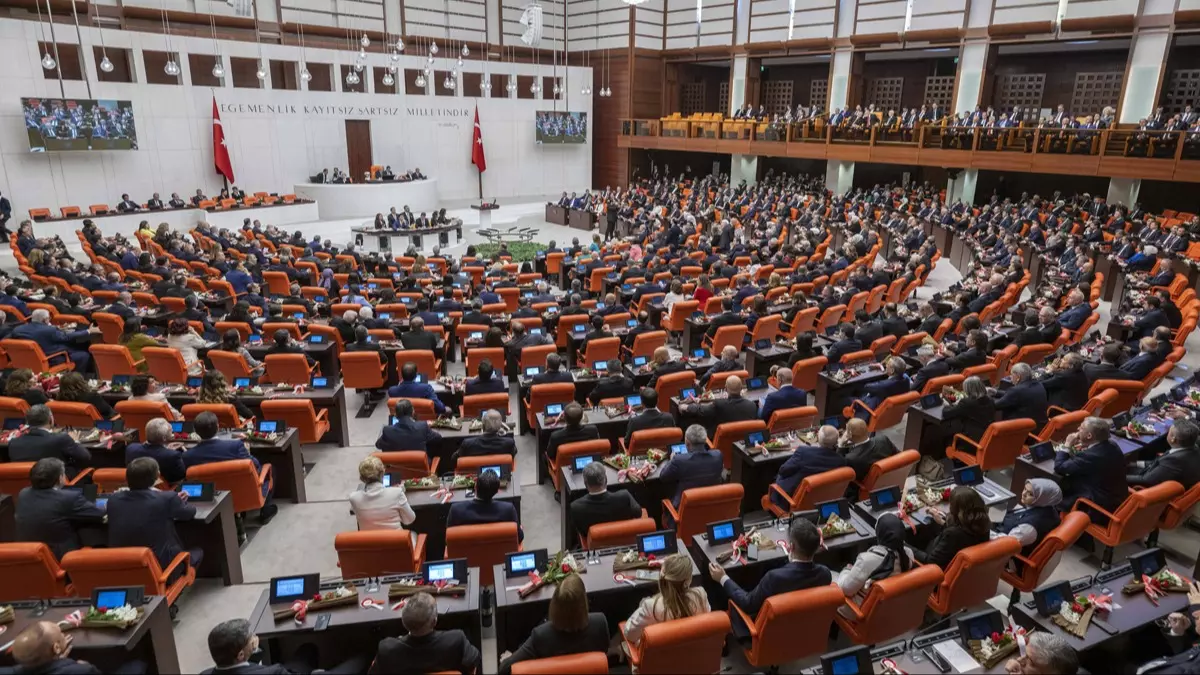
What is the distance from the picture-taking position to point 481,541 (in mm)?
5086

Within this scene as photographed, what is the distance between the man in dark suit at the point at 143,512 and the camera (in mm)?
5062

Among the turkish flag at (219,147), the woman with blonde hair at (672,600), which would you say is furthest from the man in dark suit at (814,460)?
the turkish flag at (219,147)

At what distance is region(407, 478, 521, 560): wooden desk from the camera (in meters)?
5.71

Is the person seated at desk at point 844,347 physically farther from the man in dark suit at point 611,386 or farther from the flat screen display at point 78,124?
the flat screen display at point 78,124

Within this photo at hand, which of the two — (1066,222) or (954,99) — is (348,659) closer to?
(1066,222)

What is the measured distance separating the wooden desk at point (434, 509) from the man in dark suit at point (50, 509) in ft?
7.57

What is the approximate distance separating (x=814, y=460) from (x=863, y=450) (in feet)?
1.73

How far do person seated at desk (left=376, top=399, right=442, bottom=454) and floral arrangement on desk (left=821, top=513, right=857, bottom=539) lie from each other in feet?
12.3

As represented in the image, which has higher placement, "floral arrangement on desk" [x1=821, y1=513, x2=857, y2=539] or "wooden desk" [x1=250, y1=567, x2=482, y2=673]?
"floral arrangement on desk" [x1=821, y1=513, x2=857, y2=539]

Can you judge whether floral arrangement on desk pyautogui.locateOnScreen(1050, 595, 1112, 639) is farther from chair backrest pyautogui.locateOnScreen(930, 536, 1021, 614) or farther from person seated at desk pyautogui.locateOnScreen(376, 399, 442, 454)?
person seated at desk pyautogui.locateOnScreen(376, 399, 442, 454)

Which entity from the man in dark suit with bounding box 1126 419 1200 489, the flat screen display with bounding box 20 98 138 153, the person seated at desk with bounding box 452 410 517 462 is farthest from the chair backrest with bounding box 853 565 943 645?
the flat screen display with bounding box 20 98 138 153

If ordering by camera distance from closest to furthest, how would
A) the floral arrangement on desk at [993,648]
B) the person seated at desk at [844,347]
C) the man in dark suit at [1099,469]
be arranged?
the floral arrangement on desk at [993,648] → the man in dark suit at [1099,469] → the person seated at desk at [844,347]

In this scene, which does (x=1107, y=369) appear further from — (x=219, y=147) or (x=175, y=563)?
(x=219, y=147)

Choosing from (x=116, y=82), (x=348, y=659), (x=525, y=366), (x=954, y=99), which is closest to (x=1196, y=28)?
(x=954, y=99)
